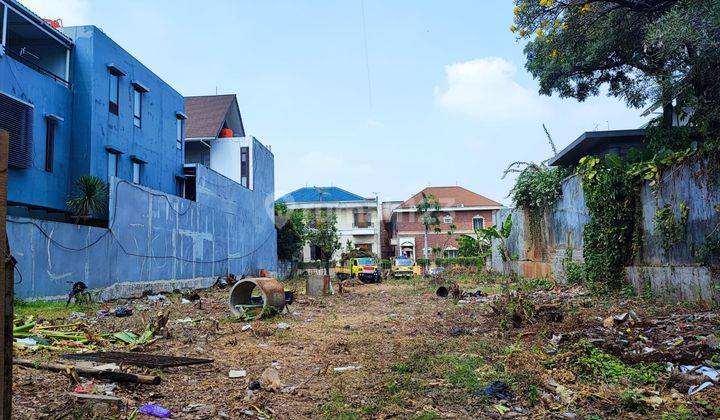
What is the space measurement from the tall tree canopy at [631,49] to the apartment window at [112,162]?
15195 millimetres

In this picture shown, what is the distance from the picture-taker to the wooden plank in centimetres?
259

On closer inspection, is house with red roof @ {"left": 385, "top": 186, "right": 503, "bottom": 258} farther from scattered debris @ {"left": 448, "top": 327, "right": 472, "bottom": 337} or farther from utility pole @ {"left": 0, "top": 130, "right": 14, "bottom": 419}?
utility pole @ {"left": 0, "top": 130, "right": 14, "bottom": 419}

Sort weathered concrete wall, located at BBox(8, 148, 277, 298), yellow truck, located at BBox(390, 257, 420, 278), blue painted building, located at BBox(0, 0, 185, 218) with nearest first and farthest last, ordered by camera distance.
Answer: weathered concrete wall, located at BBox(8, 148, 277, 298) → blue painted building, located at BBox(0, 0, 185, 218) → yellow truck, located at BBox(390, 257, 420, 278)

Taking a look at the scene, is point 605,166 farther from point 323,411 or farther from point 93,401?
point 93,401

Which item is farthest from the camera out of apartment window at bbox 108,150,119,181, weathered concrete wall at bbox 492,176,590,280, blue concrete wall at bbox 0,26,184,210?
apartment window at bbox 108,150,119,181

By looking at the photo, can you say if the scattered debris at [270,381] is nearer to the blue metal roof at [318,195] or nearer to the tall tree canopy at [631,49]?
the tall tree canopy at [631,49]

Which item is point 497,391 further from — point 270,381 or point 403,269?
point 403,269

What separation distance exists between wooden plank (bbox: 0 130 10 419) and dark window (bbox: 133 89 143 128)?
20795 mm

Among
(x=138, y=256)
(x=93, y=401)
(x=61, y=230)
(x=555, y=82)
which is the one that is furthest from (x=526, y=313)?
(x=138, y=256)

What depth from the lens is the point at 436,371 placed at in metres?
6.16

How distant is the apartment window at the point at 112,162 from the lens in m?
20.0

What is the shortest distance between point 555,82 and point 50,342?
→ 1507cm

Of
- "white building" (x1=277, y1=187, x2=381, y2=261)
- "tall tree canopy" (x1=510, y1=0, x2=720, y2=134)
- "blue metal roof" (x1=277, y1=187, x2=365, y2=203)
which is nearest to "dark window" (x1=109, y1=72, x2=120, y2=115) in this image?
"tall tree canopy" (x1=510, y1=0, x2=720, y2=134)

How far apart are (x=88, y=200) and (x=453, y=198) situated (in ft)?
135
